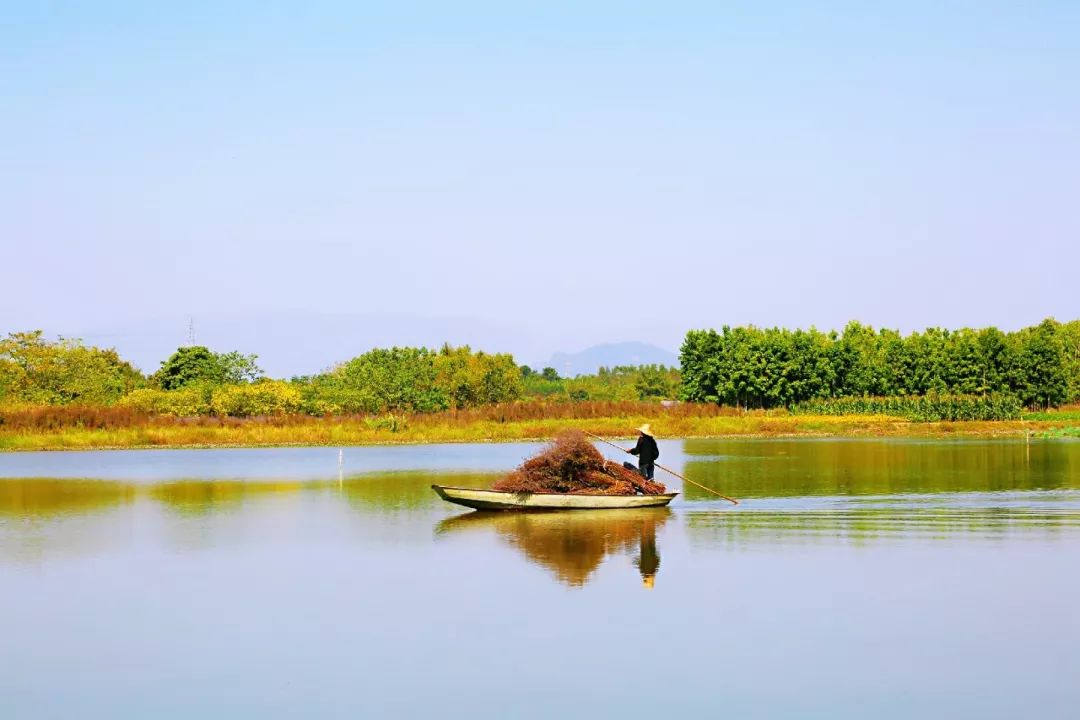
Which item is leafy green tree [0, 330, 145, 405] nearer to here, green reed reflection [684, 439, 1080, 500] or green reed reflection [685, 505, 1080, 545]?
green reed reflection [684, 439, 1080, 500]

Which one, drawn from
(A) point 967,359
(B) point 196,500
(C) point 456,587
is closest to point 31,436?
(B) point 196,500

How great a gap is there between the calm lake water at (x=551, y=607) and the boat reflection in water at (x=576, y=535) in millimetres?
100

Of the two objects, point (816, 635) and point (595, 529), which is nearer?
point (816, 635)

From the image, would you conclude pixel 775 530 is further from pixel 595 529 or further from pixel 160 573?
pixel 160 573

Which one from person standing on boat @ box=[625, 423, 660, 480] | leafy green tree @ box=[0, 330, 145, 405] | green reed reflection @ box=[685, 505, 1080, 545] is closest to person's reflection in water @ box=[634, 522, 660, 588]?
green reed reflection @ box=[685, 505, 1080, 545]

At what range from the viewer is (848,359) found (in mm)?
75688

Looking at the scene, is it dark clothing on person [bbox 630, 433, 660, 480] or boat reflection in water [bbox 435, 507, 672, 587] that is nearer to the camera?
boat reflection in water [bbox 435, 507, 672, 587]

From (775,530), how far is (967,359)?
56787mm

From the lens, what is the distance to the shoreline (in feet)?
166

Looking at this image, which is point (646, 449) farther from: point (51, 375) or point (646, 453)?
point (51, 375)

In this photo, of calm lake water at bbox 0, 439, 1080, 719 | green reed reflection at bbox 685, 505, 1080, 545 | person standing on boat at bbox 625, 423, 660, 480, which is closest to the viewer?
calm lake water at bbox 0, 439, 1080, 719

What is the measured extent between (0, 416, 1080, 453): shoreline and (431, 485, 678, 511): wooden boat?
2629 cm

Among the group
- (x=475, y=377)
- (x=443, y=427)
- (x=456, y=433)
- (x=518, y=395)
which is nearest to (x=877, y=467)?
(x=456, y=433)

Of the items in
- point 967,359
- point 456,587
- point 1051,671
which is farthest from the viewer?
point 967,359
